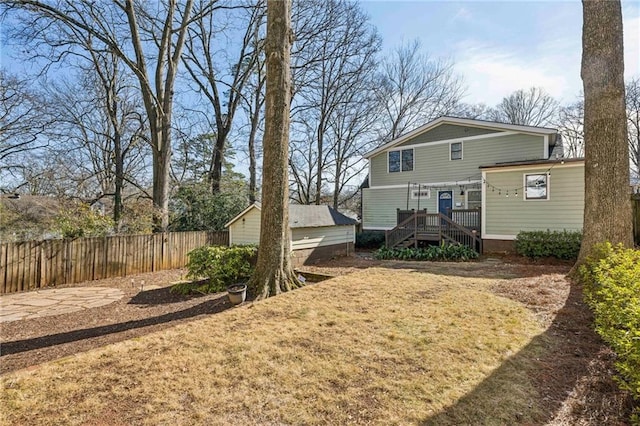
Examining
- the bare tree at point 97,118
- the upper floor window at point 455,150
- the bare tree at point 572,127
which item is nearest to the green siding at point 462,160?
the upper floor window at point 455,150

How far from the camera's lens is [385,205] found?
17.1 m

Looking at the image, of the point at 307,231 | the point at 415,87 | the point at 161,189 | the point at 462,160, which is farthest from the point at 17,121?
the point at 415,87

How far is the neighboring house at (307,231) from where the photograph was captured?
417 inches

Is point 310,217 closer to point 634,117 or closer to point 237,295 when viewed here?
point 237,295

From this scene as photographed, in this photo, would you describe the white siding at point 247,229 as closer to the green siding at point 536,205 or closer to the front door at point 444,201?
the green siding at point 536,205

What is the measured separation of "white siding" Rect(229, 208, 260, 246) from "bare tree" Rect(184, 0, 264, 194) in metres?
4.43

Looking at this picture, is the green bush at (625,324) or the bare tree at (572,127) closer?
the green bush at (625,324)

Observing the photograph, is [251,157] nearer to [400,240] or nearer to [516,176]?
[400,240]

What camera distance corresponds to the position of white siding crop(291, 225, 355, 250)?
34.8 ft

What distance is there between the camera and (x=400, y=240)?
13180mm

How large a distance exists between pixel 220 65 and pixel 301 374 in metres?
17.7

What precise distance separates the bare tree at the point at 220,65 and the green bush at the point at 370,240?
7.82 metres

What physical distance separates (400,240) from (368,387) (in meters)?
10.9

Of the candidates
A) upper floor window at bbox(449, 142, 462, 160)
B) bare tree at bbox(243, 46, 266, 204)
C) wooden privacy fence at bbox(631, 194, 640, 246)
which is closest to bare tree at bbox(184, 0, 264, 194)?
bare tree at bbox(243, 46, 266, 204)
